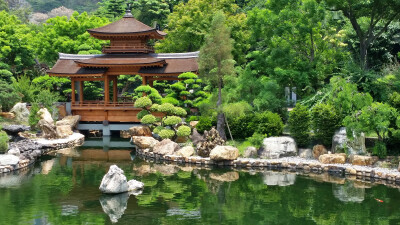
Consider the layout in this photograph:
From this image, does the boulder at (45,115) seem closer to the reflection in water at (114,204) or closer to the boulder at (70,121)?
the boulder at (70,121)

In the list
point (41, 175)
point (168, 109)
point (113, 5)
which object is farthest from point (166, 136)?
point (113, 5)

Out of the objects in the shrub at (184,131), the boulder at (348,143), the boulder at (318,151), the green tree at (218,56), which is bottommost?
the boulder at (318,151)

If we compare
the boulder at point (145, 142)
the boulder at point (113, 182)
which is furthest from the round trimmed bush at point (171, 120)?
the boulder at point (113, 182)

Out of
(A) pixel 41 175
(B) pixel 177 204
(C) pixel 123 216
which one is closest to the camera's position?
(C) pixel 123 216

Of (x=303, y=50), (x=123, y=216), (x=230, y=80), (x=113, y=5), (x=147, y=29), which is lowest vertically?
(x=123, y=216)

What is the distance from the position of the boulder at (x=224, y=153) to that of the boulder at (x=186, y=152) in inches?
54.2

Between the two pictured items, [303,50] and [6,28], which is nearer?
[303,50]

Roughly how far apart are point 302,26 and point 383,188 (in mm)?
10186

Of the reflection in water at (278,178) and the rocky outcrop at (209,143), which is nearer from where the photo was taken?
the reflection in water at (278,178)

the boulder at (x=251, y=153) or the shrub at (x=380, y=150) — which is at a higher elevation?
the shrub at (x=380, y=150)

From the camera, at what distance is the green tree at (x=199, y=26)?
32.7 metres

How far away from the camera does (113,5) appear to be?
174 ft

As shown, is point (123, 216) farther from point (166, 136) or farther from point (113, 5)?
point (113, 5)

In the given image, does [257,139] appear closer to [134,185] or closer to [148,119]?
[148,119]
